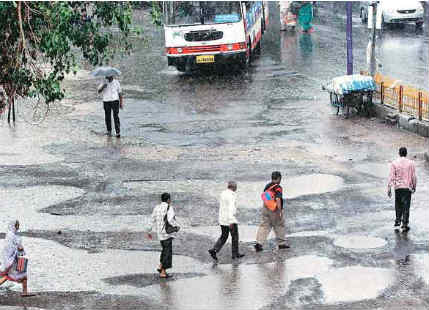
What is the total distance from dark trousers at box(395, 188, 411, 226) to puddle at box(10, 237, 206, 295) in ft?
10.8

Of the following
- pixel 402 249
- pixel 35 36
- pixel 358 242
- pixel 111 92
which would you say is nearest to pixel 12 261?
pixel 35 36

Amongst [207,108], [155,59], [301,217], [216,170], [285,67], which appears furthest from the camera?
[155,59]

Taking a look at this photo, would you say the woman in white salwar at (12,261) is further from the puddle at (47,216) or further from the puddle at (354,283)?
the puddle at (354,283)

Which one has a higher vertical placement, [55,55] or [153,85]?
[55,55]

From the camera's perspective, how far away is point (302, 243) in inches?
596

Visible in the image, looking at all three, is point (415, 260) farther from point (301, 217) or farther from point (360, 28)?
point (360, 28)

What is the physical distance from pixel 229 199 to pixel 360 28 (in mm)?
27904

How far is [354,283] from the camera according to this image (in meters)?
13.4

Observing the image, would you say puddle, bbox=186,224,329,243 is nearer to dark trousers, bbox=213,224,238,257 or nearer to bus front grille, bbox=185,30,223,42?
dark trousers, bbox=213,224,238,257

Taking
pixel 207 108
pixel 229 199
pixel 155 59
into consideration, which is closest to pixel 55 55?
pixel 229 199

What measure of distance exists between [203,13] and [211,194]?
13.7m

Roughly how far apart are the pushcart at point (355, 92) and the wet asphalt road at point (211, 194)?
49 cm

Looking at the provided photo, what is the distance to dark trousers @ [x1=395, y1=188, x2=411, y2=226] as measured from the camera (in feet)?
50.2

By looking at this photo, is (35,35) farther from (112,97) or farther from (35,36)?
(112,97)
